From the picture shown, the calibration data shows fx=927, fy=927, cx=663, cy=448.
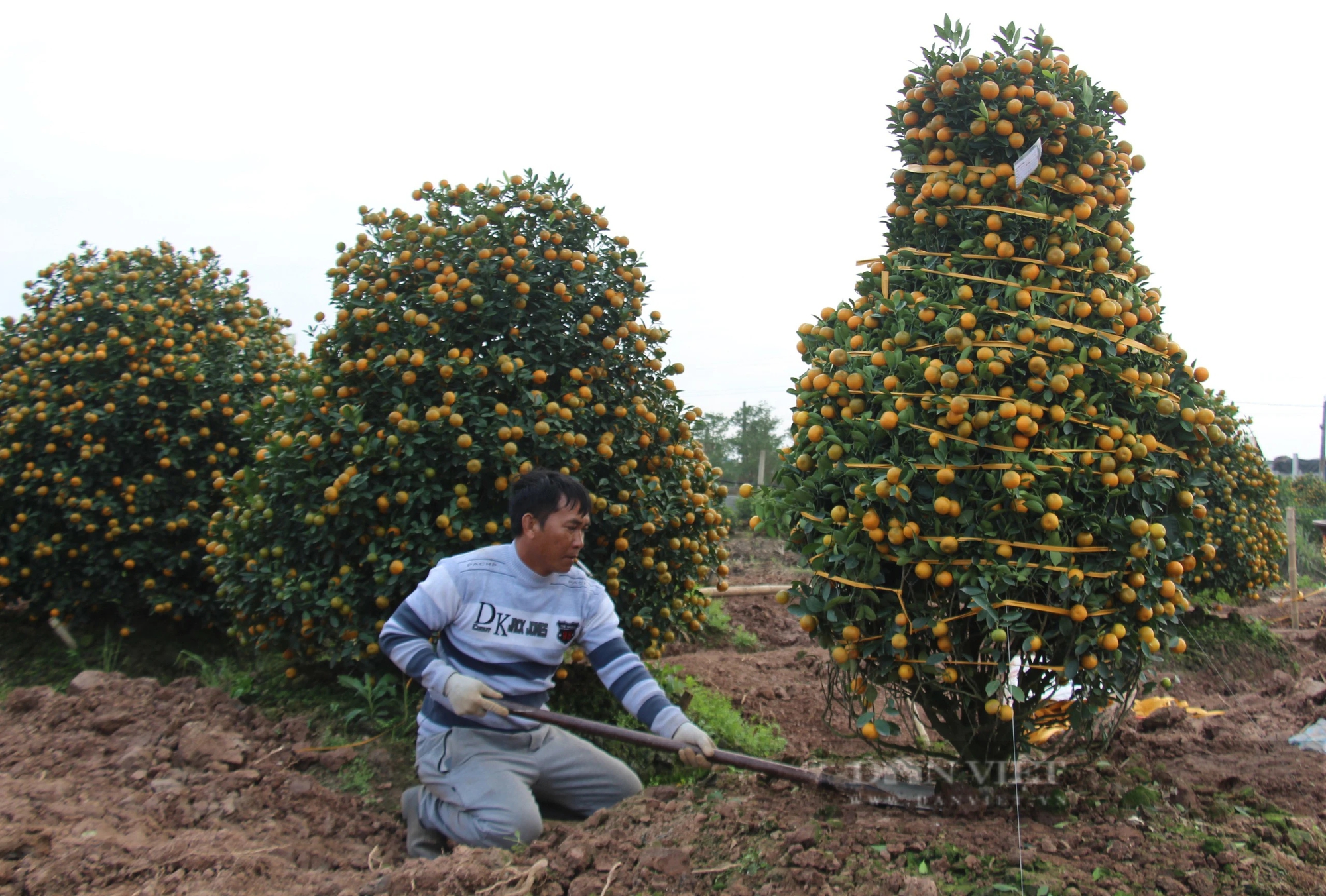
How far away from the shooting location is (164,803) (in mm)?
3391

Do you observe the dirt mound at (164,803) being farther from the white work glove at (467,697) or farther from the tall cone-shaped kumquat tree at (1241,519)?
the tall cone-shaped kumquat tree at (1241,519)

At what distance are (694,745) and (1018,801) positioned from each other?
3.42 ft

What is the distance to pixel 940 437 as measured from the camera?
2.84 meters

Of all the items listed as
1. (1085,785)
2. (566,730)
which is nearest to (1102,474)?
(1085,785)

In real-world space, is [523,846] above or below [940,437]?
below

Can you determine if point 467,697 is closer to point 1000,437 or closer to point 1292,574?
point 1000,437

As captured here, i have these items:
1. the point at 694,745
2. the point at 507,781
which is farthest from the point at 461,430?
the point at 694,745

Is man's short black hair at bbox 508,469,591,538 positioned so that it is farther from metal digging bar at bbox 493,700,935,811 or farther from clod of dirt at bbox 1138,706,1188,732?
clod of dirt at bbox 1138,706,1188,732

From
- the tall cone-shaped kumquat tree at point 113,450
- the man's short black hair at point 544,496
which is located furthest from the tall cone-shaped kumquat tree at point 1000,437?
the tall cone-shaped kumquat tree at point 113,450

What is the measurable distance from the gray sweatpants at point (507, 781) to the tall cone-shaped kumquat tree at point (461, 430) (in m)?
0.84

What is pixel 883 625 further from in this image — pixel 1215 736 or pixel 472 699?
pixel 1215 736

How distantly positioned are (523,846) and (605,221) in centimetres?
311

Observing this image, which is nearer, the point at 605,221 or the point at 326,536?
the point at 326,536

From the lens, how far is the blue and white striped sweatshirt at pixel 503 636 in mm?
3445
